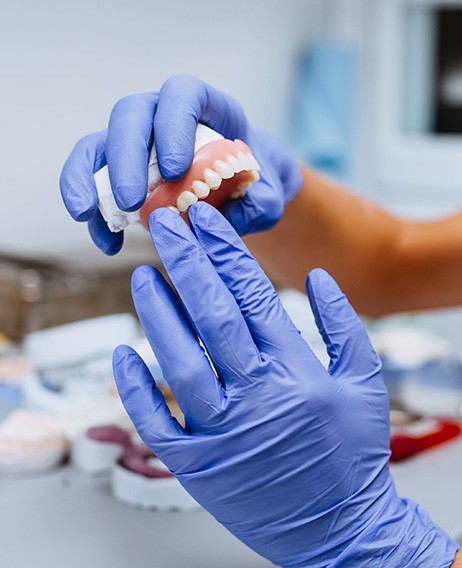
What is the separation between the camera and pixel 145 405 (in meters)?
0.86

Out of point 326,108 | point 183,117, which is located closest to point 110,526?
point 183,117

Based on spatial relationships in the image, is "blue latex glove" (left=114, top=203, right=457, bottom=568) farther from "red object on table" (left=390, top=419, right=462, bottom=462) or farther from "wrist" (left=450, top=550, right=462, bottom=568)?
"red object on table" (left=390, top=419, right=462, bottom=462)

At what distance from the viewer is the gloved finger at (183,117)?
2.99 feet

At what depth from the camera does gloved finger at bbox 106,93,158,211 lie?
2.95ft

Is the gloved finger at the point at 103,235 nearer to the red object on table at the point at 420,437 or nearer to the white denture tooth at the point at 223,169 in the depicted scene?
the white denture tooth at the point at 223,169

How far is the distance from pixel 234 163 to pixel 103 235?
21cm

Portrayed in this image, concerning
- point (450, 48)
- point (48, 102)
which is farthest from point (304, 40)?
point (48, 102)

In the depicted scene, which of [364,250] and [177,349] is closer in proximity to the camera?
[177,349]

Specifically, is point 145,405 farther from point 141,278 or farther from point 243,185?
point 243,185

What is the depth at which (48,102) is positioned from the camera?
210cm

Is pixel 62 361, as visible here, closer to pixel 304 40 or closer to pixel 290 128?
pixel 290 128

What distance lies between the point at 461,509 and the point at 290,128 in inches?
79.0

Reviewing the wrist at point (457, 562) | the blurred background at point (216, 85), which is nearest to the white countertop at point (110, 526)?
the blurred background at point (216, 85)

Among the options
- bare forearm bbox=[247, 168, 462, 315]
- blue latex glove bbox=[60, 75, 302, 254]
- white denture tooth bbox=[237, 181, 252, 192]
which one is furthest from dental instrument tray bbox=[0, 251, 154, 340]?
white denture tooth bbox=[237, 181, 252, 192]
